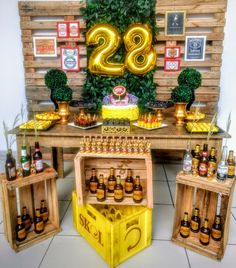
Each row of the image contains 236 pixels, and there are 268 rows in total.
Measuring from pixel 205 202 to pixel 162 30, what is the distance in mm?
2379

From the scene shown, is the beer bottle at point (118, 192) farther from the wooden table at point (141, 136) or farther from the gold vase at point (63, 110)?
the gold vase at point (63, 110)

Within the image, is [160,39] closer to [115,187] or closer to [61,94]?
[61,94]

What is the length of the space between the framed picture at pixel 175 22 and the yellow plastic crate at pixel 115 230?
7.99 ft

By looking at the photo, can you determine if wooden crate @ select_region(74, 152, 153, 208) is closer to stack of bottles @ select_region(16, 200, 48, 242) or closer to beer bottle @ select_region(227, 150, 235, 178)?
stack of bottles @ select_region(16, 200, 48, 242)

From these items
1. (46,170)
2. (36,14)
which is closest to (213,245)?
(46,170)

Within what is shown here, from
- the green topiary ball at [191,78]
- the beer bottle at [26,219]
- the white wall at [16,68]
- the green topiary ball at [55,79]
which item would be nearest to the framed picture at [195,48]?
the white wall at [16,68]

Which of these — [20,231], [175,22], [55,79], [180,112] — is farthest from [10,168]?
[175,22]

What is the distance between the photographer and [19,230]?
2.20 m

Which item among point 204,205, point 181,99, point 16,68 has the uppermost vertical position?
point 16,68

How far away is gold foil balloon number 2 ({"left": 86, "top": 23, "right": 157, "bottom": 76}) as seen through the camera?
3.40m

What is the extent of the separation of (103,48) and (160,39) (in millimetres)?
797

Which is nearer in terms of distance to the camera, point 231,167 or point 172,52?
point 231,167

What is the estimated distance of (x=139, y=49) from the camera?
3.39 m

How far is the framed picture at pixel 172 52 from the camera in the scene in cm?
362
